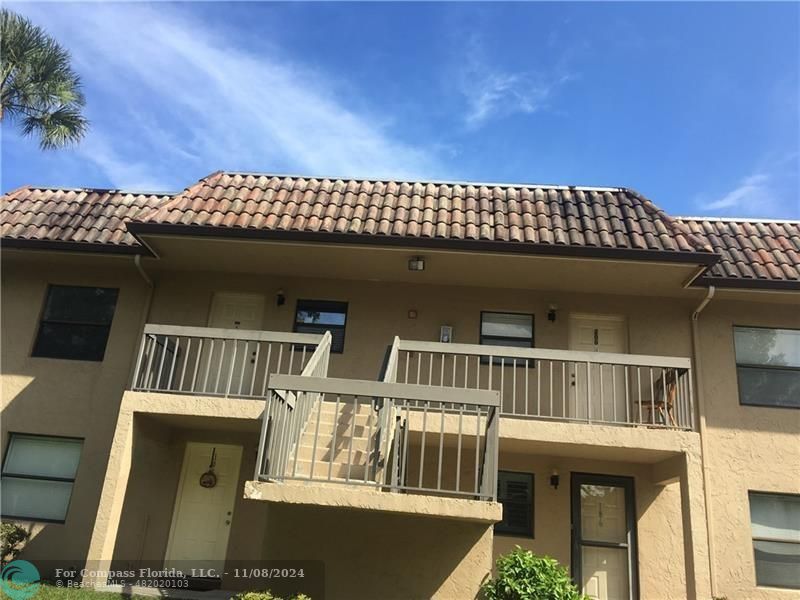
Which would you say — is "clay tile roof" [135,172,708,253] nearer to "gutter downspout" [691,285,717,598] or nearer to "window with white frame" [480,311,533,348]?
"gutter downspout" [691,285,717,598]

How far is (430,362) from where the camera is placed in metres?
9.08

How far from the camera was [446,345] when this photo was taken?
8492mm

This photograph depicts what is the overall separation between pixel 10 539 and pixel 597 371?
392 inches

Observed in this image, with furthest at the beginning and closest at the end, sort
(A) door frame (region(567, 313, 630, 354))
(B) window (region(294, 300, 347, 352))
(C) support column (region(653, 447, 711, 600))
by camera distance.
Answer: (B) window (region(294, 300, 347, 352)) → (A) door frame (region(567, 313, 630, 354)) → (C) support column (region(653, 447, 711, 600))

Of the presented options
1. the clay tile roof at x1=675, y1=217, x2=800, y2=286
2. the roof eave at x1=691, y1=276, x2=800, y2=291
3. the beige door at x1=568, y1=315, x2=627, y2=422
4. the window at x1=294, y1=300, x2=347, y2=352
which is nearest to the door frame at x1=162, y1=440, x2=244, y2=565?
the window at x1=294, y1=300, x2=347, y2=352

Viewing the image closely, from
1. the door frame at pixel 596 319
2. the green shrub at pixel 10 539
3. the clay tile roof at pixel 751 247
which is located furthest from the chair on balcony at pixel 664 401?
the green shrub at pixel 10 539

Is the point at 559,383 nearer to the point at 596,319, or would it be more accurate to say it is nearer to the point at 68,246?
the point at 596,319

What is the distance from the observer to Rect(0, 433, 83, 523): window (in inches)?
379

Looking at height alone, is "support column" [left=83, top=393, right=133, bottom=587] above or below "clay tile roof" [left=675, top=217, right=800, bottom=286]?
below

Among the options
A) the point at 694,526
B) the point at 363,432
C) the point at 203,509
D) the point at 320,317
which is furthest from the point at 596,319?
the point at 203,509

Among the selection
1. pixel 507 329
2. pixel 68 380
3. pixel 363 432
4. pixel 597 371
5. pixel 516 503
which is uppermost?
pixel 507 329

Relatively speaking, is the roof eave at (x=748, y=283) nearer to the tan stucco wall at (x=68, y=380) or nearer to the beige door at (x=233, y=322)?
the beige door at (x=233, y=322)

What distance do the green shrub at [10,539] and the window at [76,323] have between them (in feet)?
9.67

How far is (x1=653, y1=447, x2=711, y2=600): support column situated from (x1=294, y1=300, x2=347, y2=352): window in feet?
19.3
